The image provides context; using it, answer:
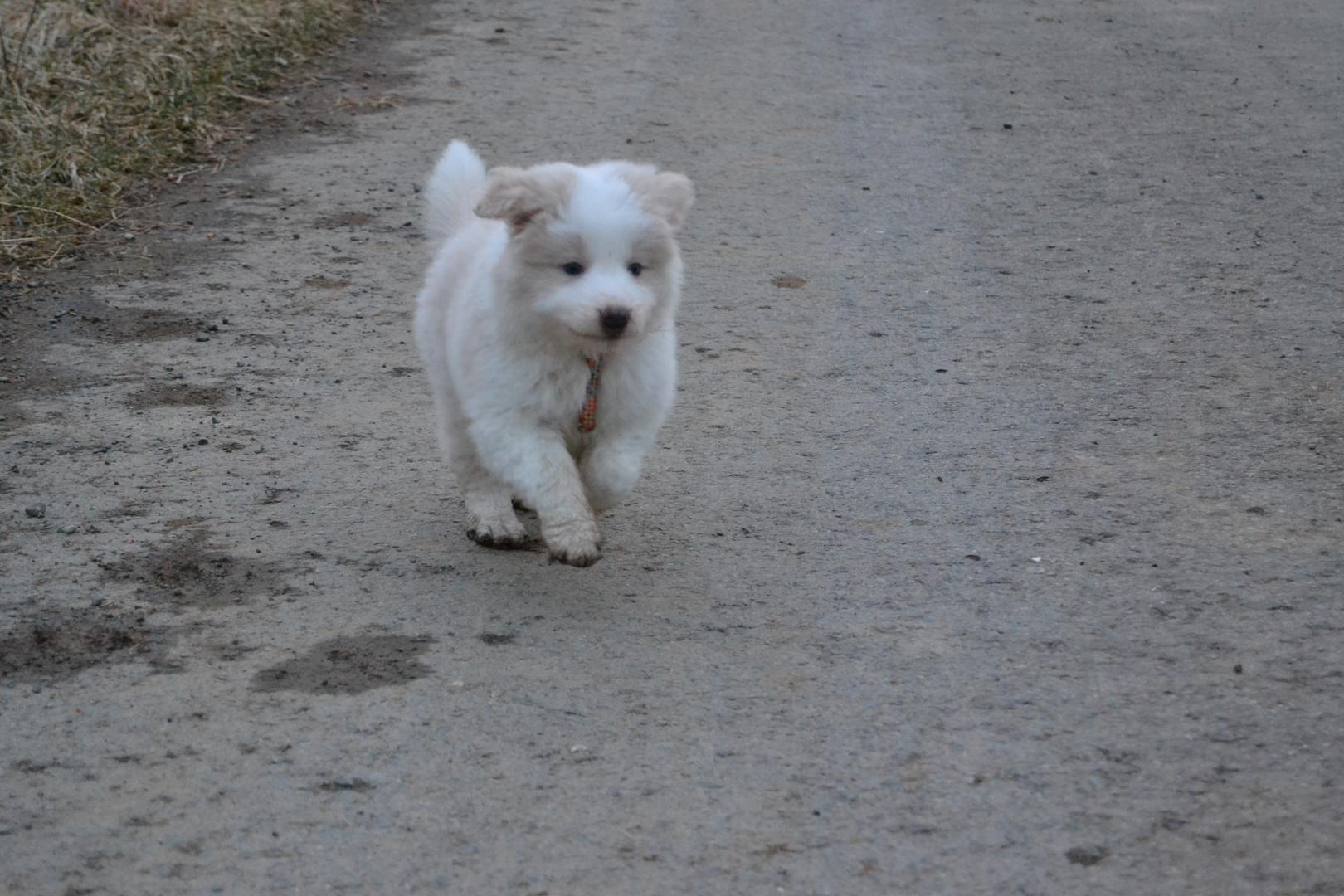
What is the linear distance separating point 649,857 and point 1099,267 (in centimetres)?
375

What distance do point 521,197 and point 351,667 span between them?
107cm

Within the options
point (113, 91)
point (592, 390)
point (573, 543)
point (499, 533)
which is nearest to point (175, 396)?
point (499, 533)

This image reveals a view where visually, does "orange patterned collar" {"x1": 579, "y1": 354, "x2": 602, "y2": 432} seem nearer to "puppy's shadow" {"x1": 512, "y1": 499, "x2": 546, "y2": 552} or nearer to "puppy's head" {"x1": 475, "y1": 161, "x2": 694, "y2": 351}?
"puppy's head" {"x1": 475, "y1": 161, "x2": 694, "y2": 351}

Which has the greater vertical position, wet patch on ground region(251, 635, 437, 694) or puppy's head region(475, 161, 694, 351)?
puppy's head region(475, 161, 694, 351)

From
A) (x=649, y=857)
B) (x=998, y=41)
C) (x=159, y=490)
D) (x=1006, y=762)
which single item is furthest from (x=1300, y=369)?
(x=998, y=41)

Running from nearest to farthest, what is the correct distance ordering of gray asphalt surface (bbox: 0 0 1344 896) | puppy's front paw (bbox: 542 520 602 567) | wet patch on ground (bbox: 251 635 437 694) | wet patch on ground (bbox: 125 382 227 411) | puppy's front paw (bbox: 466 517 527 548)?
gray asphalt surface (bbox: 0 0 1344 896)
wet patch on ground (bbox: 251 635 437 694)
puppy's front paw (bbox: 542 520 602 567)
puppy's front paw (bbox: 466 517 527 548)
wet patch on ground (bbox: 125 382 227 411)

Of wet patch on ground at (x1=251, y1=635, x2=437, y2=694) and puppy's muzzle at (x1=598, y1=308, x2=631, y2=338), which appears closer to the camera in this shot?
wet patch on ground at (x1=251, y1=635, x2=437, y2=694)

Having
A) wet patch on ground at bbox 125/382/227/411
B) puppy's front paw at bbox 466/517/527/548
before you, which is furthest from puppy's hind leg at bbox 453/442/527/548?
wet patch on ground at bbox 125/382/227/411

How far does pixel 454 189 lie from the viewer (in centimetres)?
421

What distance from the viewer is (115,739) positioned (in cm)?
302

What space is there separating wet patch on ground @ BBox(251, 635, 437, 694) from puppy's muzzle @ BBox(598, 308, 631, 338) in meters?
0.77

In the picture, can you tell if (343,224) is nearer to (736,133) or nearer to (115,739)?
(736,133)

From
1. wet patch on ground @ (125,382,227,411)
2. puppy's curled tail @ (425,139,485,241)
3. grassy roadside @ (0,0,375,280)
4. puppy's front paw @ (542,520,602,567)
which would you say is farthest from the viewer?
grassy roadside @ (0,0,375,280)

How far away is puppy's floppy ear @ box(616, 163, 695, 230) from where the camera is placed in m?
3.50
